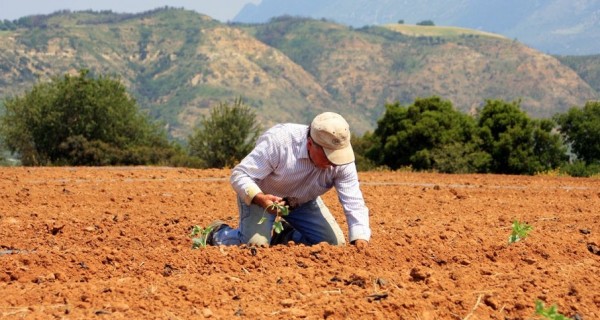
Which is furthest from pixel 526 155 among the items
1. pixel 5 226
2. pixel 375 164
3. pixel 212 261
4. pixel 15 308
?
pixel 15 308

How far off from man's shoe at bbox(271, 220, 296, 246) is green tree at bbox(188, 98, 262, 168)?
2215 centimetres

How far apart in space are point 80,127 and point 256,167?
2805 cm

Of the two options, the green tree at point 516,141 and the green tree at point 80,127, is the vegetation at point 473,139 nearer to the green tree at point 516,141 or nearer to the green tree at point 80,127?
the green tree at point 516,141

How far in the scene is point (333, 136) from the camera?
23.4ft

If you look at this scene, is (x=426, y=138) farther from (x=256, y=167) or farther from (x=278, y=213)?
(x=256, y=167)

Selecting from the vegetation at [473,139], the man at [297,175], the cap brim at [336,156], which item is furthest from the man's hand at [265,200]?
the vegetation at [473,139]

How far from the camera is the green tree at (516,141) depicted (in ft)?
89.6

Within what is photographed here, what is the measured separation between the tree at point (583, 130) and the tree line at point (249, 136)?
0.03 metres

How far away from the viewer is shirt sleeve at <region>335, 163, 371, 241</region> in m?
7.71

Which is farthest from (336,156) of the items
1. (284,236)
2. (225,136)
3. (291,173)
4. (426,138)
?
(225,136)

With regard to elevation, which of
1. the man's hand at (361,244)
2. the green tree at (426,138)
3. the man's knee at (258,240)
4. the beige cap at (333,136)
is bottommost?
the green tree at (426,138)

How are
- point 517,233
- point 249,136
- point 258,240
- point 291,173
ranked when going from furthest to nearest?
point 249,136
point 517,233
point 258,240
point 291,173

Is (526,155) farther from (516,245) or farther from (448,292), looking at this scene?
(448,292)

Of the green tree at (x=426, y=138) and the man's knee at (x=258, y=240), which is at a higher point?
the man's knee at (x=258, y=240)
